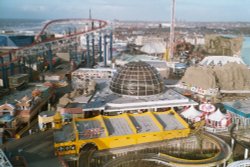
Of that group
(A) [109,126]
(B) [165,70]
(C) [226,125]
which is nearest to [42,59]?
(B) [165,70]

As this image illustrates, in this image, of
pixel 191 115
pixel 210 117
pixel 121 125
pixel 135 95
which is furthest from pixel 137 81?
pixel 210 117

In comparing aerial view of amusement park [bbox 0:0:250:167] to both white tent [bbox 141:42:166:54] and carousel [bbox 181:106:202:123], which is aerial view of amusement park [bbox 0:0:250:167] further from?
white tent [bbox 141:42:166:54]

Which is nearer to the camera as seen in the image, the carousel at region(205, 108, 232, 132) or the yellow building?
the yellow building

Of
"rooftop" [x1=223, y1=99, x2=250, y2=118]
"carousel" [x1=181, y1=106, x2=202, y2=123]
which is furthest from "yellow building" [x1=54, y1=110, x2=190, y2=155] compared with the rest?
"rooftop" [x1=223, y1=99, x2=250, y2=118]

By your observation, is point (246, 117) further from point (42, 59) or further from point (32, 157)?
point (42, 59)

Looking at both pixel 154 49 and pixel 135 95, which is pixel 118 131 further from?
pixel 154 49

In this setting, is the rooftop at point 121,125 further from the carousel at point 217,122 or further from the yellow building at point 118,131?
the carousel at point 217,122
